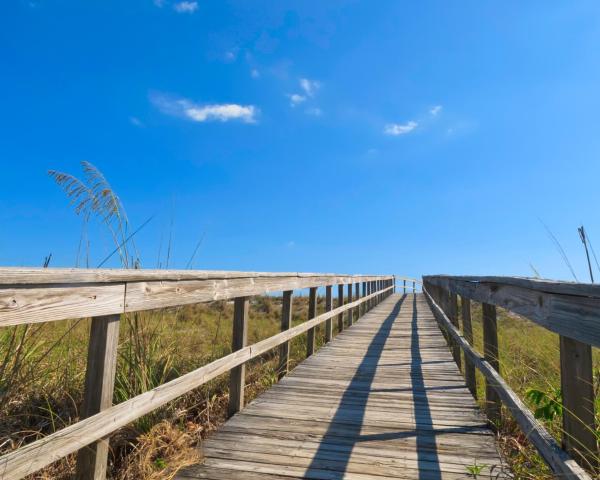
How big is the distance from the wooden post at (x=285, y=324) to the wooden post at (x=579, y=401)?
312 centimetres

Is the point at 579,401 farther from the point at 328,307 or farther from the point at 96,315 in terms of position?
the point at 328,307

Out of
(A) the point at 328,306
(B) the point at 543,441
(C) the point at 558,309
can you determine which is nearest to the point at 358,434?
(B) the point at 543,441

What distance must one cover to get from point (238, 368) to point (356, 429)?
1.12m

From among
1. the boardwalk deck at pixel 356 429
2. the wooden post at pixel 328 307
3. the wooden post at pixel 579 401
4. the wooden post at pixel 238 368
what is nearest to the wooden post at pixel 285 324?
the boardwalk deck at pixel 356 429

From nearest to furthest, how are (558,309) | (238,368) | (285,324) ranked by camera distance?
1. (558,309)
2. (238,368)
3. (285,324)

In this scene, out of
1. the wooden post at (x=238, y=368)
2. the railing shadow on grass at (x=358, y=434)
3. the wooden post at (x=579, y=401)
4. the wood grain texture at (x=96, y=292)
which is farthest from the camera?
the wooden post at (x=238, y=368)

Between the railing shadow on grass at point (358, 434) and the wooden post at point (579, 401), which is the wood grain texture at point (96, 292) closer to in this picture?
the railing shadow on grass at point (358, 434)

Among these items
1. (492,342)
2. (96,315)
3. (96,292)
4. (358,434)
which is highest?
(96,292)

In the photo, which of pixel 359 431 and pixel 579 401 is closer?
pixel 579 401

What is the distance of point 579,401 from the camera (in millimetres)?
2020

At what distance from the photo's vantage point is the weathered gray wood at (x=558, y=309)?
1.68m

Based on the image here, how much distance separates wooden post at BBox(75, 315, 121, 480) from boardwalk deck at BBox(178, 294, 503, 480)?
0.59 m

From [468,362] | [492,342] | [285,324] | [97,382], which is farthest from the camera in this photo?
[285,324]

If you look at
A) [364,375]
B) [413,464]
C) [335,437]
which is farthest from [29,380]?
[364,375]
